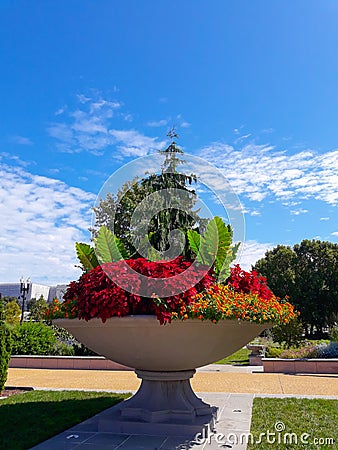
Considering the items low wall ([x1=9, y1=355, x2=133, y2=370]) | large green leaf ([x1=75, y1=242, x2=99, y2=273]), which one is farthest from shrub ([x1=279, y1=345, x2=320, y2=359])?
large green leaf ([x1=75, y1=242, x2=99, y2=273])

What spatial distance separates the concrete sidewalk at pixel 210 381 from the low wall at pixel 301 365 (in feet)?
1.27

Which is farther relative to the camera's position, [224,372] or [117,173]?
[224,372]

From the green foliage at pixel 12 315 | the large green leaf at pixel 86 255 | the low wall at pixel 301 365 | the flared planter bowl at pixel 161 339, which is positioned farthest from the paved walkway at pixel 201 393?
the green foliage at pixel 12 315

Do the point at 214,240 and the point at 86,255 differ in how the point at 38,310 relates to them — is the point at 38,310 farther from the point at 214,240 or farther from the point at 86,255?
the point at 214,240

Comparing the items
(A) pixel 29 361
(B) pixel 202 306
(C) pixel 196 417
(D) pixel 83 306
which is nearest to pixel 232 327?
(B) pixel 202 306

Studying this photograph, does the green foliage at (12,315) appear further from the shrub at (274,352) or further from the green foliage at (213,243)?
the green foliage at (213,243)

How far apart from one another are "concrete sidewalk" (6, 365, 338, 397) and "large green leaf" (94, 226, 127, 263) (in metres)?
3.63

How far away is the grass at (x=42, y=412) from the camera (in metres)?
4.32

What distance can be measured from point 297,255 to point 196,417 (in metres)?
29.0

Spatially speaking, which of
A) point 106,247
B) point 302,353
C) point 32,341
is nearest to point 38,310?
point 32,341

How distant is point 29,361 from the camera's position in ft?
37.4

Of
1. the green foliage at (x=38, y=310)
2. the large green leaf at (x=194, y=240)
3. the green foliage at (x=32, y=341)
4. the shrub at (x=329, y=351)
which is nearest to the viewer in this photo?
the large green leaf at (x=194, y=240)

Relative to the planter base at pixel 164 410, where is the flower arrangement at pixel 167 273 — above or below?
above

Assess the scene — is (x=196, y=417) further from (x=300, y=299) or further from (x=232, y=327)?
(x=300, y=299)
